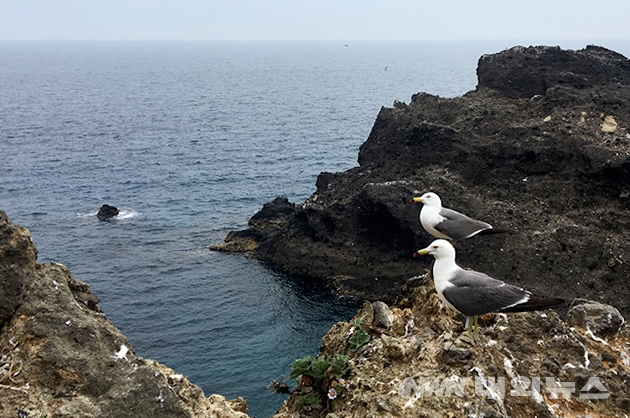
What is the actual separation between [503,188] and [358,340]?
31893 millimetres

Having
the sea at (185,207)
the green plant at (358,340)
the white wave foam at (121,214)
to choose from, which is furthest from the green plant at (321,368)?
the white wave foam at (121,214)

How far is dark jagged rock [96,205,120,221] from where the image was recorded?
184 ft

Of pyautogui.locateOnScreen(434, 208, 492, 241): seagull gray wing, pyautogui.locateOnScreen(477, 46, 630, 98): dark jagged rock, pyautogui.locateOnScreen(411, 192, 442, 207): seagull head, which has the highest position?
pyautogui.locateOnScreen(477, 46, 630, 98): dark jagged rock

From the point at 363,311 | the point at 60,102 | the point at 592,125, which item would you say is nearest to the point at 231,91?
the point at 60,102

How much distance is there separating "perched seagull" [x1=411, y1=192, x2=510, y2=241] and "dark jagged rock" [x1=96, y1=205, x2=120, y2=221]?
150 feet

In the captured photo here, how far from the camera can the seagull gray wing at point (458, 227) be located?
1551cm

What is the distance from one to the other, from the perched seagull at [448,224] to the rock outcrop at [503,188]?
20651 mm

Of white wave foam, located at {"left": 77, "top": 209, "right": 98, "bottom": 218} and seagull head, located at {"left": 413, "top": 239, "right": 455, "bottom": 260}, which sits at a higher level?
seagull head, located at {"left": 413, "top": 239, "right": 455, "bottom": 260}

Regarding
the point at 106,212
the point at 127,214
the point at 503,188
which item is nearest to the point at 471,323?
the point at 503,188

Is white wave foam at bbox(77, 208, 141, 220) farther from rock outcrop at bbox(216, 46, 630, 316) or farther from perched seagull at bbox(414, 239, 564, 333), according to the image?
perched seagull at bbox(414, 239, 564, 333)

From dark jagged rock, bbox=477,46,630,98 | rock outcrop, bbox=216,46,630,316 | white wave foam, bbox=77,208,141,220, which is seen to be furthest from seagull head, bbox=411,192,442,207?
white wave foam, bbox=77,208,141,220

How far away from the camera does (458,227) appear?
1559cm

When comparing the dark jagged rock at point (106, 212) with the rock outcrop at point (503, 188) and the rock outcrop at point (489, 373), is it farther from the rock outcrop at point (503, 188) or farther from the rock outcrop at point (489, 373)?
the rock outcrop at point (489, 373)

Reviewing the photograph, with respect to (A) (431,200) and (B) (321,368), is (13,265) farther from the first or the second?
(A) (431,200)
